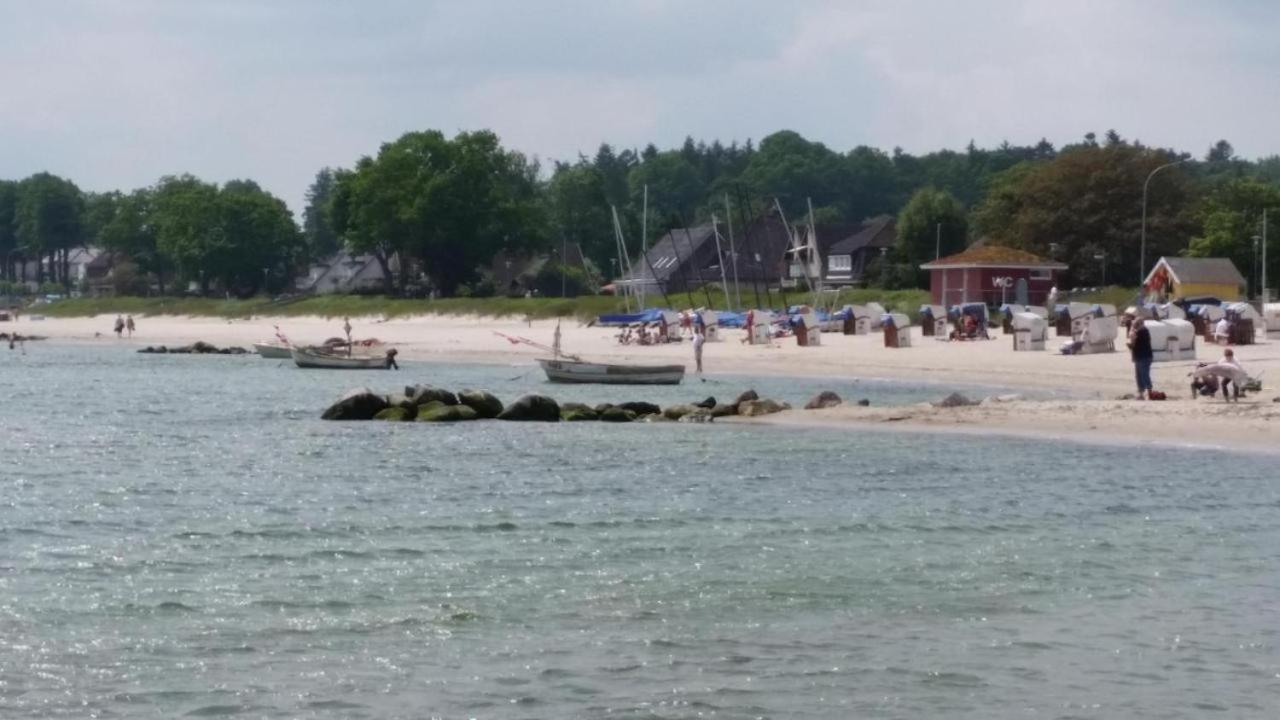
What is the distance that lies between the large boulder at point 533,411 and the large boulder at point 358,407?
2.81m

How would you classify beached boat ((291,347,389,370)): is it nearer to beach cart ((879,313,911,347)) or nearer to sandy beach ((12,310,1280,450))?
sandy beach ((12,310,1280,450))

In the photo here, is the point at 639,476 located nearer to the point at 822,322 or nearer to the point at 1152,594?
the point at 1152,594

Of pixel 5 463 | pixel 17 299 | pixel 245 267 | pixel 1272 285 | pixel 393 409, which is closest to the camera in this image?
pixel 5 463

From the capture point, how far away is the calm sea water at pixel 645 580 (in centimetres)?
1423

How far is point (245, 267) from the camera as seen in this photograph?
454ft

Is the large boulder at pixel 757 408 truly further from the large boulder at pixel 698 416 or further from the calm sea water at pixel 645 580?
the calm sea water at pixel 645 580

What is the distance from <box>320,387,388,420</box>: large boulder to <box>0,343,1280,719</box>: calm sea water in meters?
5.86

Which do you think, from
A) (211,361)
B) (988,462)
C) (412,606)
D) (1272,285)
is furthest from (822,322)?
(412,606)

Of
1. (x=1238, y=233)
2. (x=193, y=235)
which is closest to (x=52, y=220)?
(x=193, y=235)

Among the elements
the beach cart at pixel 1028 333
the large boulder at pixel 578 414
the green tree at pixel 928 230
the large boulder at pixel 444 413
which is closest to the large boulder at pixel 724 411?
the large boulder at pixel 578 414

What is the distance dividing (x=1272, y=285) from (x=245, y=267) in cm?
7441

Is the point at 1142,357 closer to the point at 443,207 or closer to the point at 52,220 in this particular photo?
the point at 443,207

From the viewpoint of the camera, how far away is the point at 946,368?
178ft

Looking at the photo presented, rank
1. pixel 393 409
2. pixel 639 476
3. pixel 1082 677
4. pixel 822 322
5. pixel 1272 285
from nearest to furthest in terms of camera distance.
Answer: pixel 1082 677 → pixel 639 476 → pixel 393 409 → pixel 822 322 → pixel 1272 285
